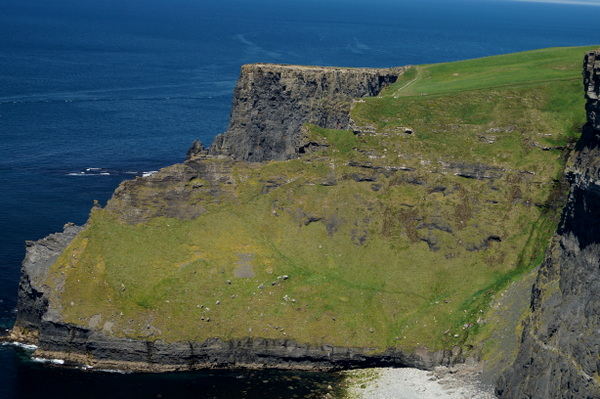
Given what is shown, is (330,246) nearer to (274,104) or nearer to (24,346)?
(274,104)

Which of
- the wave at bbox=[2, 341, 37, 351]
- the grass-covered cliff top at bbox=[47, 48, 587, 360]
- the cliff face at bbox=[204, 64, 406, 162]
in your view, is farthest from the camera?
the cliff face at bbox=[204, 64, 406, 162]

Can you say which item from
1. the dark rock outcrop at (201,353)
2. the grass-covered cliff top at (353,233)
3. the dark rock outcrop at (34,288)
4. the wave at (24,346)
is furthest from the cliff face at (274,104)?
the wave at (24,346)

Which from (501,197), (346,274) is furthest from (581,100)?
(346,274)

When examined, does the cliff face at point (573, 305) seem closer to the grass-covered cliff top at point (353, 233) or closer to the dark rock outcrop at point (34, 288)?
the grass-covered cliff top at point (353, 233)

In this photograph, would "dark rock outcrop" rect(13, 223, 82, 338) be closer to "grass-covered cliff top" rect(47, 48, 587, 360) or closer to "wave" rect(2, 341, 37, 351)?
"wave" rect(2, 341, 37, 351)

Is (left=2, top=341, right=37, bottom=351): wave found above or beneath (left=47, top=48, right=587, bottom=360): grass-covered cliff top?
beneath

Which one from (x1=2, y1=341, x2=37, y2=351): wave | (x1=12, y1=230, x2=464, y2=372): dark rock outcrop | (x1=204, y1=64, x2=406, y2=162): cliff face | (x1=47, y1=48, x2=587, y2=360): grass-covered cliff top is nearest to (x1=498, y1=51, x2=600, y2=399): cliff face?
(x1=47, y1=48, x2=587, y2=360): grass-covered cliff top
